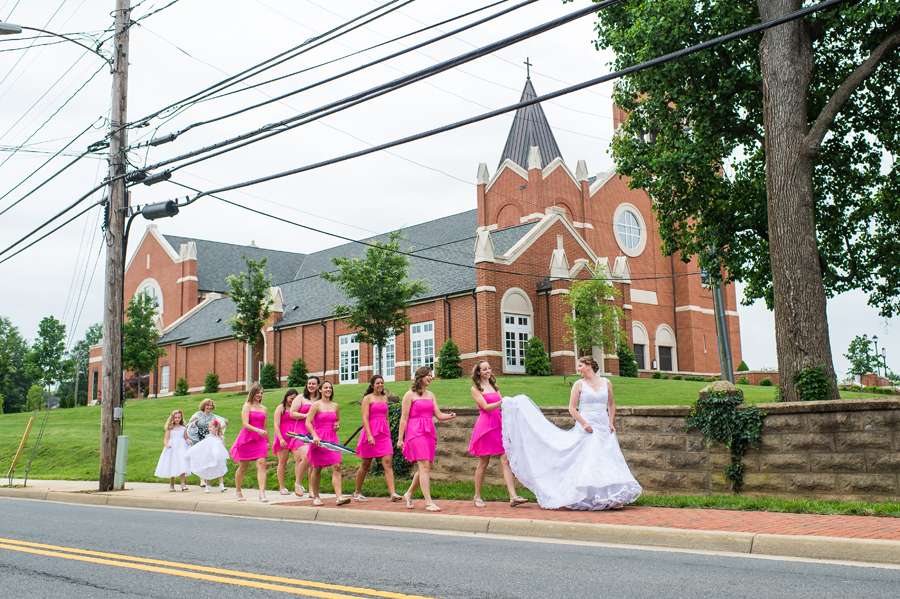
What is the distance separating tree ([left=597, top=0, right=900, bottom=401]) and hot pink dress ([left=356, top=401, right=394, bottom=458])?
6.75m

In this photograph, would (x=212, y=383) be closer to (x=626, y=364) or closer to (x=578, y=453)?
(x=626, y=364)

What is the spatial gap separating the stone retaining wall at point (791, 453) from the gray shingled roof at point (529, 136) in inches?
1394

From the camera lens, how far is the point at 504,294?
33.9m

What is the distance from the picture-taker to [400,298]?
93.9 feet

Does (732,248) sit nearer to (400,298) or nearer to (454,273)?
(400,298)

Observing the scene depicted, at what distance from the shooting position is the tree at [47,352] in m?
54.2

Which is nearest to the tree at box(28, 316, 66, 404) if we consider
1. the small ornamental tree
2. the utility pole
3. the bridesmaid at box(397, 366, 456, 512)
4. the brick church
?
the brick church

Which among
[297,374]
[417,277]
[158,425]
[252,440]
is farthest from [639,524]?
[297,374]

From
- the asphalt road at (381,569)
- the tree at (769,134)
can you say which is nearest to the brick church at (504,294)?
the tree at (769,134)

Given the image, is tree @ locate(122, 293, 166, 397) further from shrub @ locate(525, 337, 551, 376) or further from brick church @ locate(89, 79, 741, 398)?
shrub @ locate(525, 337, 551, 376)

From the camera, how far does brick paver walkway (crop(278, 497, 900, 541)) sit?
721 cm

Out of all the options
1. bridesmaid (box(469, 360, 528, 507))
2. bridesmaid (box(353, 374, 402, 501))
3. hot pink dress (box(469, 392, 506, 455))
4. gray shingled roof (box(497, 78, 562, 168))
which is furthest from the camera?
gray shingled roof (box(497, 78, 562, 168))

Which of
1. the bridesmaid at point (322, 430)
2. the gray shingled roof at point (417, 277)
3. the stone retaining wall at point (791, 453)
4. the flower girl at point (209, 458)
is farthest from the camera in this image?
the gray shingled roof at point (417, 277)

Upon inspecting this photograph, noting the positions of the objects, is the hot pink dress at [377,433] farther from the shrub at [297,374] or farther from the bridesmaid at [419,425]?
the shrub at [297,374]
